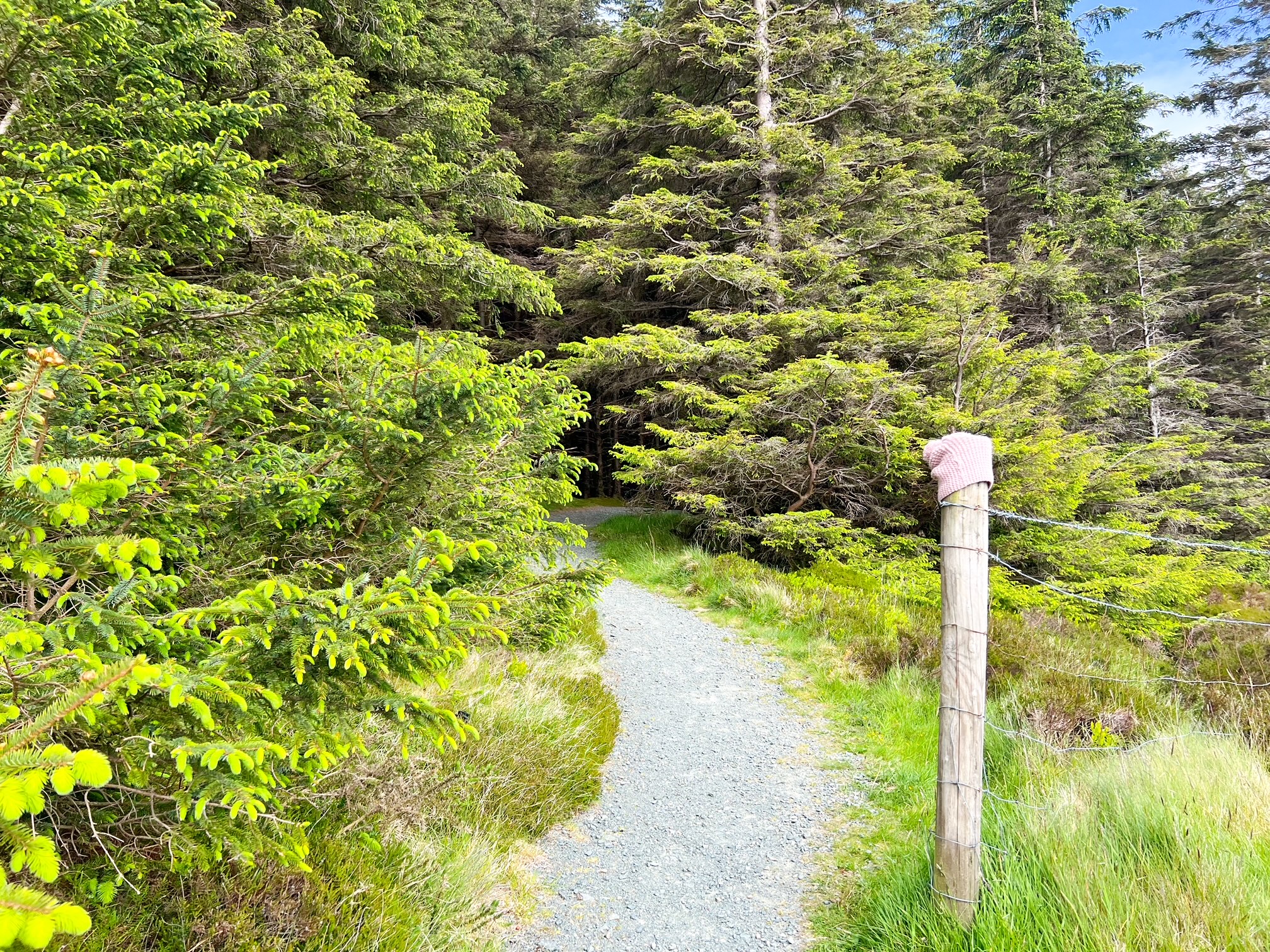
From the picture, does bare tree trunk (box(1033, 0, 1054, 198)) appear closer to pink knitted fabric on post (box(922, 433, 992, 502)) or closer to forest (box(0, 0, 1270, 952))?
forest (box(0, 0, 1270, 952))

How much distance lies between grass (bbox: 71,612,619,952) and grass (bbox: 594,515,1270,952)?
170cm

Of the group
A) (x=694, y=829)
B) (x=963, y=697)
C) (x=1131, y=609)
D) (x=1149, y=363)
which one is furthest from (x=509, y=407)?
(x=1149, y=363)

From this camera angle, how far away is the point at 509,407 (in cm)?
290

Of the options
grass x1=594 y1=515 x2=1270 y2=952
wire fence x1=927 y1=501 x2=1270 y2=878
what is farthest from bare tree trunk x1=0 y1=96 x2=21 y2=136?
grass x1=594 y1=515 x2=1270 y2=952

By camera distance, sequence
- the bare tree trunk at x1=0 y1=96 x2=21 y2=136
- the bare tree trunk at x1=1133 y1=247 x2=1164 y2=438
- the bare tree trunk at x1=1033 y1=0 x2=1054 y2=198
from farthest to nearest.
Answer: the bare tree trunk at x1=1033 y1=0 x2=1054 y2=198
the bare tree trunk at x1=1133 y1=247 x2=1164 y2=438
the bare tree trunk at x1=0 y1=96 x2=21 y2=136

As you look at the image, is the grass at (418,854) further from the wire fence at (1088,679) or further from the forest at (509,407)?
the wire fence at (1088,679)

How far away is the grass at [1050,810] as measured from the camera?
7.45ft

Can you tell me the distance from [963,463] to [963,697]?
1.00 m

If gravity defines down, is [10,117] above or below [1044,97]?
below

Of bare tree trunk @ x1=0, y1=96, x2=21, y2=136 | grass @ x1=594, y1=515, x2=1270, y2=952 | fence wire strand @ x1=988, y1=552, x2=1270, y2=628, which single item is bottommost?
grass @ x1=594, y1=515, x2=1270, y2=952

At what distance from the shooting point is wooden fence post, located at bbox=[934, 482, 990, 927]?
250 centimetres

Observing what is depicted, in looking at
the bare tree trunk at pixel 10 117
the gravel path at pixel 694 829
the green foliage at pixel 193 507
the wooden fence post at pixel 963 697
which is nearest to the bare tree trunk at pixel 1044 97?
the gravel path at pixel 694 829

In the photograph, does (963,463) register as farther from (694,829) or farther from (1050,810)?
(694,829)

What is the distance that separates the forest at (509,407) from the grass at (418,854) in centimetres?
2
